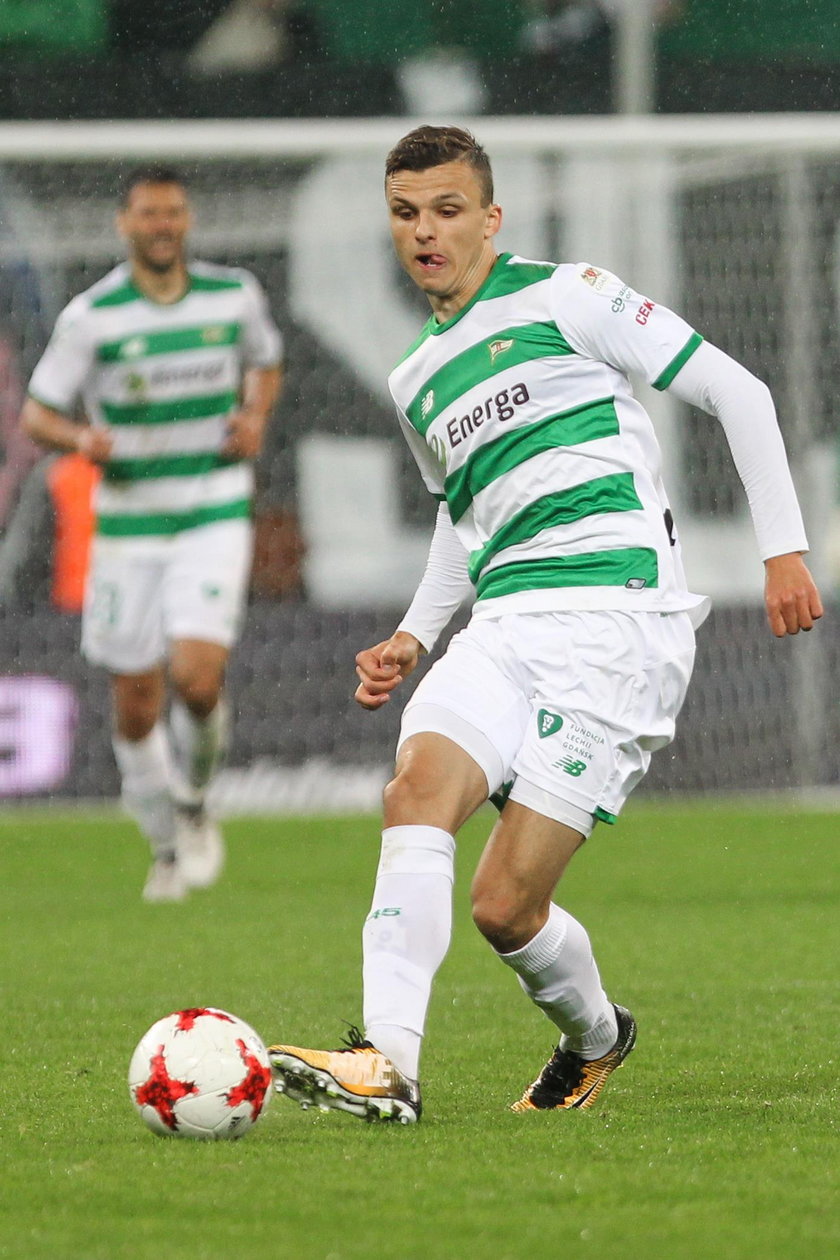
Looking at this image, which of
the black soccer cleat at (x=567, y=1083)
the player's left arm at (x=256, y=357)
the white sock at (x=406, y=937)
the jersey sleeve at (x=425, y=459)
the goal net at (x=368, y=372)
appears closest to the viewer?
the white sock at (x=406, y=937)

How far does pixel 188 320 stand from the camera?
8.38 m

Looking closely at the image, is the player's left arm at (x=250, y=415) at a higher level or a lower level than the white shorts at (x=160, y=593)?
higher

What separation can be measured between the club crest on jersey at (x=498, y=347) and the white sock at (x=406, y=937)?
943mm

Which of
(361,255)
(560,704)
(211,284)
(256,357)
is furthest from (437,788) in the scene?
(361,255)

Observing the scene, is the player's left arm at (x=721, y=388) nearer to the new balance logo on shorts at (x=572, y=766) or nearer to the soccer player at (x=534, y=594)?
the soccer player at (x=534, y=594)

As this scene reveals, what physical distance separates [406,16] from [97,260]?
3.07 meters

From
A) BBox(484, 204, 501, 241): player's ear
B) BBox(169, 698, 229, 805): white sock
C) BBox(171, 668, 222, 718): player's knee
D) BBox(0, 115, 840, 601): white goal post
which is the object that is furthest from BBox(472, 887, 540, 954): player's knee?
BBox(0, 115, 840, 601): white goal post

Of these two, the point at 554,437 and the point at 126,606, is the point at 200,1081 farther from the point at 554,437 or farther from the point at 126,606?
the point at 126,606

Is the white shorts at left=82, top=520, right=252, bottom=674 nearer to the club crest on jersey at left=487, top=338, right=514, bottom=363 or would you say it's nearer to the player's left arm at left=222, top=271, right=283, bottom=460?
the player's left arm at left=222, top=271, right=283, bottom=460

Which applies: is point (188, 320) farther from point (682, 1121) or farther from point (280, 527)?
point (682, 1121)

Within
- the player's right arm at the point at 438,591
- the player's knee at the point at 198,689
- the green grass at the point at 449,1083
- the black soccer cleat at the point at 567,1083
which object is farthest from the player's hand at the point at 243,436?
the black soccer cleat at the point at 567,1083

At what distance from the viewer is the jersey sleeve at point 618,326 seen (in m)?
3.89

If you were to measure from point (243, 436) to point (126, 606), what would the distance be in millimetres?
782

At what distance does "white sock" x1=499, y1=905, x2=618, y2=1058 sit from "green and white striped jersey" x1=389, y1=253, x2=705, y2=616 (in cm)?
61
